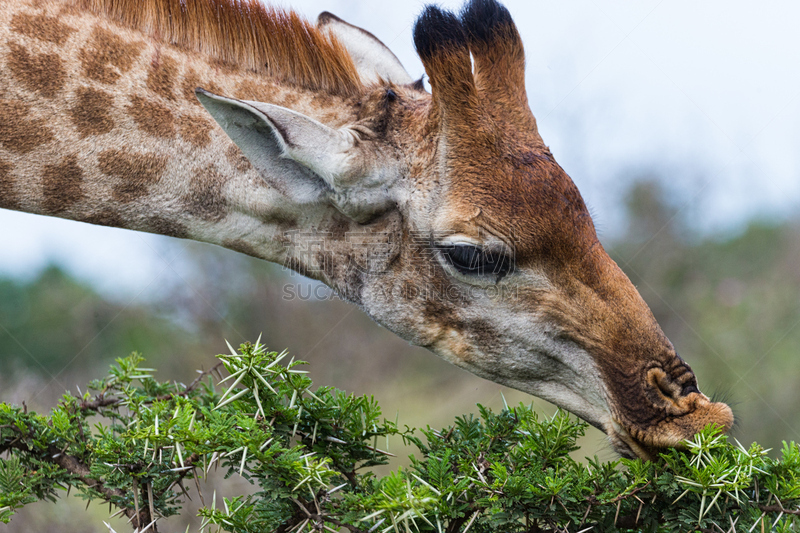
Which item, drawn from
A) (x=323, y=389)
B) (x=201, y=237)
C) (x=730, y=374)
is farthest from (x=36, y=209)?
(x=730, y=374)

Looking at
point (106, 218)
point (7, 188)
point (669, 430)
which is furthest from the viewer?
point (106, 218)

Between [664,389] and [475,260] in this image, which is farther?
[475,260]

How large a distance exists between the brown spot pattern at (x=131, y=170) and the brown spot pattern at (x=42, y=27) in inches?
26.8

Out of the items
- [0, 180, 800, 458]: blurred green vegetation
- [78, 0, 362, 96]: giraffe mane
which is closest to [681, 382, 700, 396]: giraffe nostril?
[78, 0, 362, 96]: giraffe mane

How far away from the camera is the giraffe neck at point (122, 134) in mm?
3426

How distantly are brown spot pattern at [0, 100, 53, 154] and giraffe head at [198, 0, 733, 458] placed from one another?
1.09m

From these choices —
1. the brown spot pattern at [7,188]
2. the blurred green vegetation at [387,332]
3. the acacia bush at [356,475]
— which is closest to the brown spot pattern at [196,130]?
the brown spot pattern at [7,188]

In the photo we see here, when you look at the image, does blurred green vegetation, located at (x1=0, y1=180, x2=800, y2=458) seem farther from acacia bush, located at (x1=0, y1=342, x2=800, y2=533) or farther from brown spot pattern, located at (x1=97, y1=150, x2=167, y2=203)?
acacia bush, located at (x1=0, y1=342, x2=800, y2=533)

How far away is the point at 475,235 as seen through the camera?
10.8 ft

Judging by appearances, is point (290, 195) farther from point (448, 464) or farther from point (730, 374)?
point (730, 374)

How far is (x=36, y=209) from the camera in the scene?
11.8 feet

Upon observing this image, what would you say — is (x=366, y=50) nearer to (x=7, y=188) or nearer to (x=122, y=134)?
(x=122, y=134)

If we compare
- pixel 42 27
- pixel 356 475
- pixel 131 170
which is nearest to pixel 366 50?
pixel 131 170

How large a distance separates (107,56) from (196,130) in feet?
2.05
